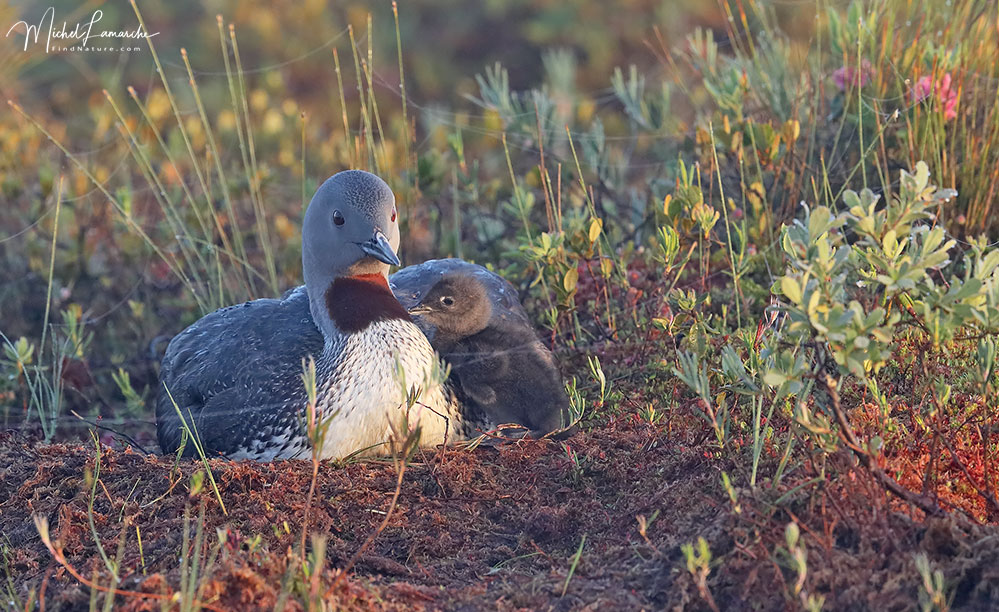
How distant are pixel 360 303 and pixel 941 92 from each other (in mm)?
2657

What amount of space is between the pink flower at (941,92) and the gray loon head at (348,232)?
230 centimetres

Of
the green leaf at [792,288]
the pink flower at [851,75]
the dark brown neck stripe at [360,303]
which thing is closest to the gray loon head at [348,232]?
A: the dark brown neck stripe at [360,303]

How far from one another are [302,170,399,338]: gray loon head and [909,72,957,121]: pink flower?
7.55ft

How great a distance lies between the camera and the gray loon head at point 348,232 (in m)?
4.24

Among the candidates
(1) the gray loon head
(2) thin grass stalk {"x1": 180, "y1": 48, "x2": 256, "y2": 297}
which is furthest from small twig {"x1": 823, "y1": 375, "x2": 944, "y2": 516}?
(2) thin grass stalk {"x1": 180, "y1": 48, "x2": 256, "y2": 297}

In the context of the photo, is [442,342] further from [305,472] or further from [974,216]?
[974,216]

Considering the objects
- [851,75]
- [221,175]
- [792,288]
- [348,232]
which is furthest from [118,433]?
[851,75]

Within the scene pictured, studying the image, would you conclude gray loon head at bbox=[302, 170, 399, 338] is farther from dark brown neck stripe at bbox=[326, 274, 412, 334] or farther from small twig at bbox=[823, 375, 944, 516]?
small twig at bbox=[823, 375, 944, 516]

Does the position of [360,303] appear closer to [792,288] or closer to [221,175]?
[221,175]

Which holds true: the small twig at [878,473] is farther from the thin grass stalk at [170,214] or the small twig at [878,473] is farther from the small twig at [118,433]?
the thin grass stalk at [170,214]

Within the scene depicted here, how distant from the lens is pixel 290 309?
4.64 m

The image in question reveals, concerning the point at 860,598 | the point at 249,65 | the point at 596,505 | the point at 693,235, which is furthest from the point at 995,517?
the point at 249,65

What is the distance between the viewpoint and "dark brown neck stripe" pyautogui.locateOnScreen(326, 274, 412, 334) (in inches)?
166

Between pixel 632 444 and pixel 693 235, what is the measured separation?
121cm
